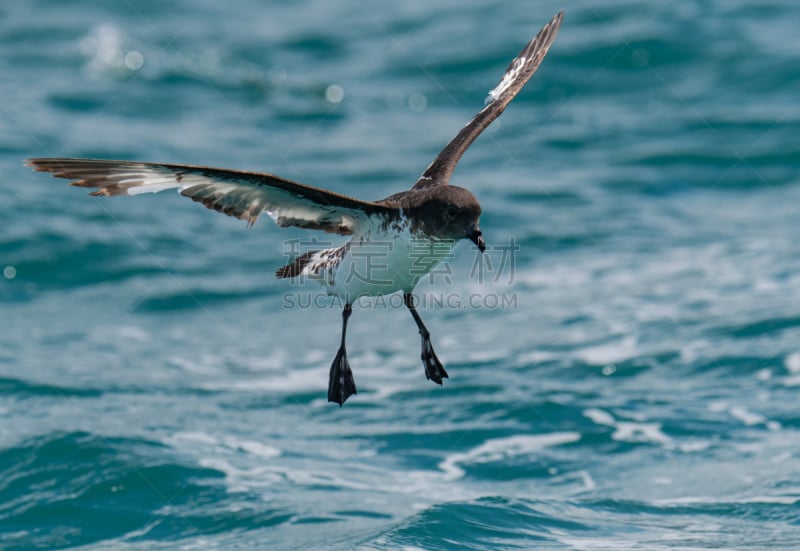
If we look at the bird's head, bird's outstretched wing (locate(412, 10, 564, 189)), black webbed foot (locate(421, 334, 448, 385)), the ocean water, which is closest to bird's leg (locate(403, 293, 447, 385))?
black webbed foot (locate(421, 334, 448, 385))

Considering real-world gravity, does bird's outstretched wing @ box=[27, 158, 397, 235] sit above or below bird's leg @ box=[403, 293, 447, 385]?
above

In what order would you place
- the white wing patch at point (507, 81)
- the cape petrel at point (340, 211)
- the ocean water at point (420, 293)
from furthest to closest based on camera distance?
the ocean water at point (420, 293) < the white wing patch at point (507, 81) < the cape petrel at point (340, 211)

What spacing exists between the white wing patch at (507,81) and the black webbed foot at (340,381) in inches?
123

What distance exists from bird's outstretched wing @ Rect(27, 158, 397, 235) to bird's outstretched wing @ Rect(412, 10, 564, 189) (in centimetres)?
89

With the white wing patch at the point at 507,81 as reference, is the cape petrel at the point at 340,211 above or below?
below

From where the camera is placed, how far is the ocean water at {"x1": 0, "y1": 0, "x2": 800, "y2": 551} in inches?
522

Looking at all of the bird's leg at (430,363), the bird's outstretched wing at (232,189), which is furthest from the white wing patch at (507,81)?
the bird's outstretched wing at (232,189)

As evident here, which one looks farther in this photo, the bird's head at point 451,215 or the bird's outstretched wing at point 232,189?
the bird's head at point 451,215

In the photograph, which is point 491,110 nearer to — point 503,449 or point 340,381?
point 340,381

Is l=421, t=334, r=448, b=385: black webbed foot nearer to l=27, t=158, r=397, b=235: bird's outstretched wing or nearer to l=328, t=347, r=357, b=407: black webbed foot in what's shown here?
l=328, t=347, r=357, b=407: black webbed foot

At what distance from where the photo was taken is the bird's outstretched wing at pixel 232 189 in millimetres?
7914

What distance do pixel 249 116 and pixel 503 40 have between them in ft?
23.0

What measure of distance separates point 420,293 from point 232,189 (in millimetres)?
11684

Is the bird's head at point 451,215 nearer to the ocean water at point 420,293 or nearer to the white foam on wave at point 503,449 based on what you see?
the ocean water at point 420,293
